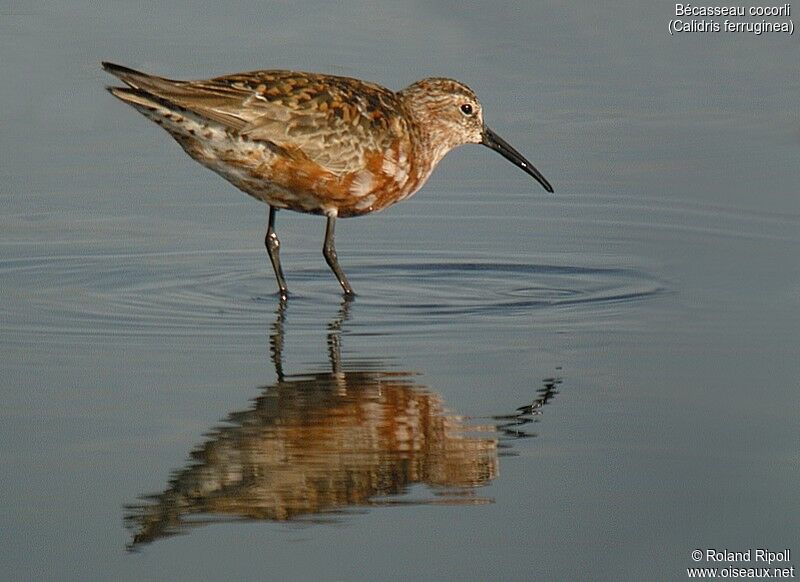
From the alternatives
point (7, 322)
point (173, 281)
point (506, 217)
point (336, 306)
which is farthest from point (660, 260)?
point (7, 322)

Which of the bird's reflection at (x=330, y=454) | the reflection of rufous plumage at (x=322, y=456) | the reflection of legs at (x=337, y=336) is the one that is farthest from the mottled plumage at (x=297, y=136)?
the reflection of rufous plumage at (x=322, y=456)

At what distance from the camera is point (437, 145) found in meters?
12.5

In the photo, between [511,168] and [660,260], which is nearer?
[660,260]

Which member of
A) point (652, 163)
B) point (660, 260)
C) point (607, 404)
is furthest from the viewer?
point (652, 163)

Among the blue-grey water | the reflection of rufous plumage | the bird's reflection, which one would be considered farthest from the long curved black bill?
the reflection of rufous plumage

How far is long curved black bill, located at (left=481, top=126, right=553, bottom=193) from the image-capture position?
41.8ft

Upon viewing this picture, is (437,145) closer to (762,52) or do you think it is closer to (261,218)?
(261,218)

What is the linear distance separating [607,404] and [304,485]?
1.86 meters

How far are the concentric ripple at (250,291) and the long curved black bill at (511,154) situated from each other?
112cm

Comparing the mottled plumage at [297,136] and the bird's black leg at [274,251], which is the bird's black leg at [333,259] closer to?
the mottled plumage at [297,136]

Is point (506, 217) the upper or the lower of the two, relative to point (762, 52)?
lower

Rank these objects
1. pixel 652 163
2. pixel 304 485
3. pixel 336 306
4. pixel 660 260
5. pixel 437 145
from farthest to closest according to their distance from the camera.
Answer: pixel 652 163 → pixel 437 145 → pixel 660 260 → pixel 336 306 → pixel 304 485

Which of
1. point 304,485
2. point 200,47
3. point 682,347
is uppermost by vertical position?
point 200,47

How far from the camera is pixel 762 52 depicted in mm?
15484
